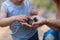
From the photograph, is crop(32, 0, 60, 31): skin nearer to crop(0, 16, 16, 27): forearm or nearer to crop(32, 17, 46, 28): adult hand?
crop(32, 17, 46, 28): adult hand

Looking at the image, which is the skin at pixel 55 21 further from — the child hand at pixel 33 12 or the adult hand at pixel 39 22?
the child hand at pixel 33 12

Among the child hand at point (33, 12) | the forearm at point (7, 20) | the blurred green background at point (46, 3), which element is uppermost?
the blurred green background at point (46, 3)

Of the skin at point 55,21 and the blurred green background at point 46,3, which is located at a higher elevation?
the blurred green background at point 46,3

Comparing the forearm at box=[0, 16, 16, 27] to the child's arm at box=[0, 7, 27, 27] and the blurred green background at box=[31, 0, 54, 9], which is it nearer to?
the child's arm at box=[0, 7, 27, 27]

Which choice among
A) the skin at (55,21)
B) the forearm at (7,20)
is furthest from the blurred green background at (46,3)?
the forearm at (7,20)

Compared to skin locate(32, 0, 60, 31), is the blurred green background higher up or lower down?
higher up

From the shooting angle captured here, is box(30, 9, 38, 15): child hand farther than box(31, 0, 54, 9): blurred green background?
Yes

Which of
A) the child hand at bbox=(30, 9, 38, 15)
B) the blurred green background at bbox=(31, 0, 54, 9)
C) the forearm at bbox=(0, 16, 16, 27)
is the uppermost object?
the blurred green background at bbox=(31, 0, 54, 9)

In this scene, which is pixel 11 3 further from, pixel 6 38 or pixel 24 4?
pixel 6 38

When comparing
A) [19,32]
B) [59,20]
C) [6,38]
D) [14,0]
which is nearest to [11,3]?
[14,0]

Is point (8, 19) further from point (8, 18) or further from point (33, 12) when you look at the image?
point (33, 12)

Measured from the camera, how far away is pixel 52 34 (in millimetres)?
850

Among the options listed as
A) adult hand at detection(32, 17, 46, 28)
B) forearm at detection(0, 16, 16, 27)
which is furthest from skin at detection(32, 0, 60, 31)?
forearm at detection(0, 16, 16, 27)

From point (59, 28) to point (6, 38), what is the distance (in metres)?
0.75
